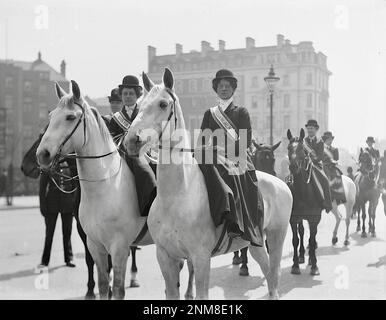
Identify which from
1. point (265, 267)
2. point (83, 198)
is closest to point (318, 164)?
point (265, 267)

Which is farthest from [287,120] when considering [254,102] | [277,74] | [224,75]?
[224,75]

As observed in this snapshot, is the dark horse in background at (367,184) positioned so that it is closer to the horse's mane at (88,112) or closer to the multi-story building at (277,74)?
the horse's mane at (88,112)

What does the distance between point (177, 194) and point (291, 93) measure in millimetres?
67282

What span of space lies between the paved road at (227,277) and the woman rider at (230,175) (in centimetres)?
246

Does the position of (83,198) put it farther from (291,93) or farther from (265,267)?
(291,93)

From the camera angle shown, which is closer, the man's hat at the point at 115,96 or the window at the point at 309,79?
the man's hat at the point at 115,96

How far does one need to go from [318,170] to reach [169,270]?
609cm

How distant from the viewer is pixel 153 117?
4734mm

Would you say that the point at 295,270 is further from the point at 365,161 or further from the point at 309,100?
the point at 309,100

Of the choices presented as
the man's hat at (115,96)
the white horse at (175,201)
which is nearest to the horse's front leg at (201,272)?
the white horse at (175,201)

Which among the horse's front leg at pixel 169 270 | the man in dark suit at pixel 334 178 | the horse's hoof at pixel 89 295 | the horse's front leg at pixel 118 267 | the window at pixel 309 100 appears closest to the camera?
the horse's front leg at pixel 169 270

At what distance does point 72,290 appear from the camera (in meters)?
8.05

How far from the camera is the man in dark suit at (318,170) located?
32.6ft
